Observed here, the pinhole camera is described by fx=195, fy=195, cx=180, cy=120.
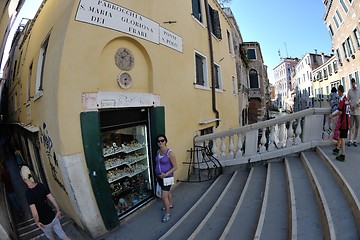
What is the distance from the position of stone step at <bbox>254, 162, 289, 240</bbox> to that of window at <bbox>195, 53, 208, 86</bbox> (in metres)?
4.34

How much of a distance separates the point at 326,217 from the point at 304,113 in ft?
11.7

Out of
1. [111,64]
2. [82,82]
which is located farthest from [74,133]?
[111,64]

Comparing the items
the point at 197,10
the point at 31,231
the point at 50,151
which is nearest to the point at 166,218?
the point at 50,151

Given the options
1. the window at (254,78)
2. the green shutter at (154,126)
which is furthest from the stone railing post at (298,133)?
the window at (254,78)

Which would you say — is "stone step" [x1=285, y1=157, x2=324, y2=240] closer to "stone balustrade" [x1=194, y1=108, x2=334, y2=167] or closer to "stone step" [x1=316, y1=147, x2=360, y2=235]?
"stone step" [x1=316, y1=147, x2=360, y2=235]

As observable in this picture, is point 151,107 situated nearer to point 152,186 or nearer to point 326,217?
point 152,186

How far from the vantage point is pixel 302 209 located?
3107 mm

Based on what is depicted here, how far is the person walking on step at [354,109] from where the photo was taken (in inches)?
193

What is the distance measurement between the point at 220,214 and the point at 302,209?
4.71 feet

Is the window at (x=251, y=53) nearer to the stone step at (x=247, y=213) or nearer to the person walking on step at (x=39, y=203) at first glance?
the stone step at (x=247, y=213)

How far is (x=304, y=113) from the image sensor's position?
5.47m

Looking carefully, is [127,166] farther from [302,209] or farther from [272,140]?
[272,140]

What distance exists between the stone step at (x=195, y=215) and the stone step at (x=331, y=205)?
80.9 inches

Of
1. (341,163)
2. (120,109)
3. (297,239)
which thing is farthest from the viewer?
(120,109)
